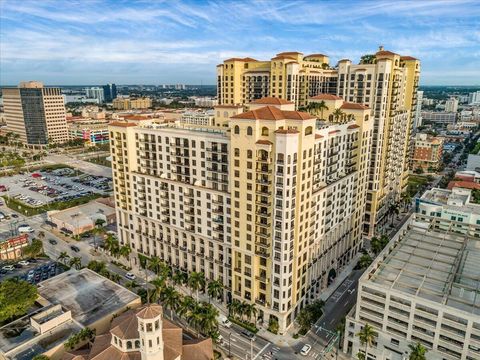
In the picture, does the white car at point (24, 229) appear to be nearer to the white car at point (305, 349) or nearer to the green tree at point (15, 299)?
the green tree at point (15, 299)

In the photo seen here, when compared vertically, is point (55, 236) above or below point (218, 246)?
below

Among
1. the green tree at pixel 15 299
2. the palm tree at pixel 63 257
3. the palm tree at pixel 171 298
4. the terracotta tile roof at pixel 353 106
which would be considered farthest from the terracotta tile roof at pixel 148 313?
the terracotta tile roof at pixel 353 106

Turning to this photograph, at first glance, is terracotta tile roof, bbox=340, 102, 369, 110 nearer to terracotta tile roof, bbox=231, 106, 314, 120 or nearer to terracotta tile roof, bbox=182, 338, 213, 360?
terracotta tile roof, bbox=231, 106, 314, 120

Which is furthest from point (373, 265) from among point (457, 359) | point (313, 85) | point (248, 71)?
point (248, 71)

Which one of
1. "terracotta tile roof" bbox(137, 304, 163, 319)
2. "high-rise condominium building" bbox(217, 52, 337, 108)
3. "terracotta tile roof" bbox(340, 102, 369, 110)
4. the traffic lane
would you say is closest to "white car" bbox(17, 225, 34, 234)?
the traffic lane

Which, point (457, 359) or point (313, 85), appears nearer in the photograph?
point (457, 359)

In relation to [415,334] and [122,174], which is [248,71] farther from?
[415,334]
